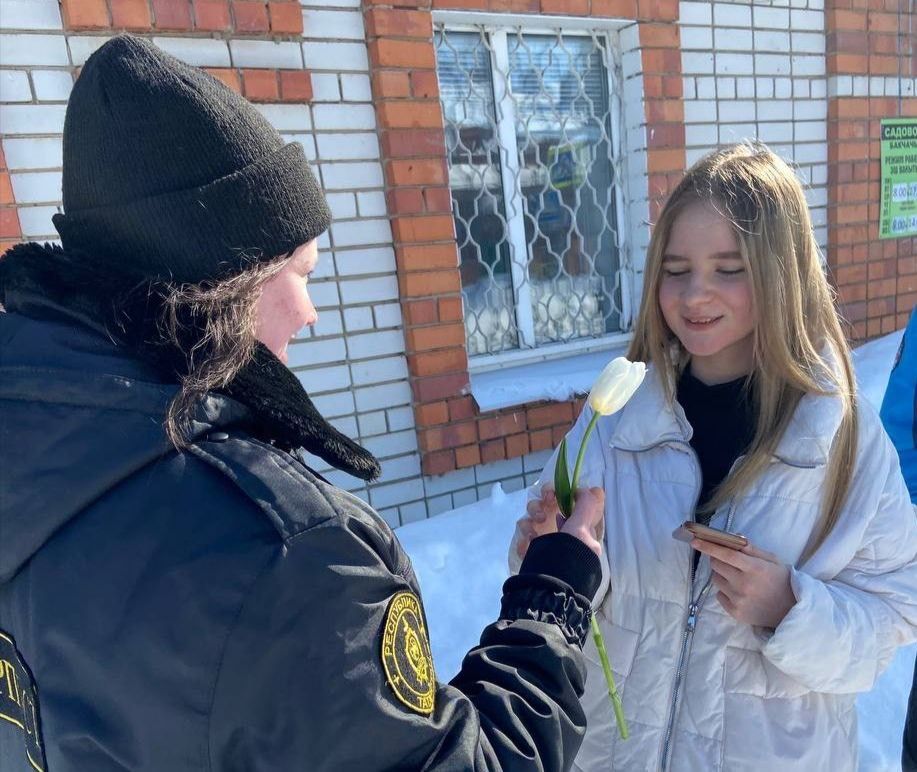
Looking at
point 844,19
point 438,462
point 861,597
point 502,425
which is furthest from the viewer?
point 844,19

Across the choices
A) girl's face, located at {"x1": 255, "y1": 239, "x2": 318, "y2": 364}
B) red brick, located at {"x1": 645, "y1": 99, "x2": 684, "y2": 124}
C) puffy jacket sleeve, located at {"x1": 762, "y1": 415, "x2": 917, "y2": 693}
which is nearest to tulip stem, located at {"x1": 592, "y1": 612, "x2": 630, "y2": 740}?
puffy jacket sleeve, located at {"x1": 762, "y1": 415, "x2": 917, "y2": 693}

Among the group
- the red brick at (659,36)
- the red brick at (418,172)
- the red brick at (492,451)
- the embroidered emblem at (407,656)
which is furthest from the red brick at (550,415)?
the embroidered emblem at (407,656)

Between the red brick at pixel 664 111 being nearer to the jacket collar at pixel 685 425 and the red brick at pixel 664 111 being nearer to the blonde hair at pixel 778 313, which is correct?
the blonde hair at pixel 778 313

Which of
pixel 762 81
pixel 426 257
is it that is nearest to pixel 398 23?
pixel 426 257

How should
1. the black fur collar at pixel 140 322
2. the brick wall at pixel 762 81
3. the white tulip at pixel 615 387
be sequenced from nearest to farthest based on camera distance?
the black fur collar at pixel 140 322 → the white tulip at pixel 615 387 → the brick wall at pixel 762 81

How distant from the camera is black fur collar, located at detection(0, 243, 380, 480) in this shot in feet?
2.52

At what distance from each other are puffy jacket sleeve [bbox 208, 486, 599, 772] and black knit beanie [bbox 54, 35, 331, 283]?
394 mm

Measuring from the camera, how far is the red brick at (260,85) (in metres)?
2.49

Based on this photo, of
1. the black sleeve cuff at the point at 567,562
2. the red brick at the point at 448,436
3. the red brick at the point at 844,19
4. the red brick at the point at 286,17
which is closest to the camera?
the black sleeve cuff at the point at 567,562

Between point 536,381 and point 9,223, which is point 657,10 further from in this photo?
point 9,223

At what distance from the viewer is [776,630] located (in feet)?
3.89

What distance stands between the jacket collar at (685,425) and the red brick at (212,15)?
2.05 meters

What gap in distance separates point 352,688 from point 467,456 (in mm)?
2414

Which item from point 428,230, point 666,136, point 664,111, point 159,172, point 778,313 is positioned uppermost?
point 664,111
